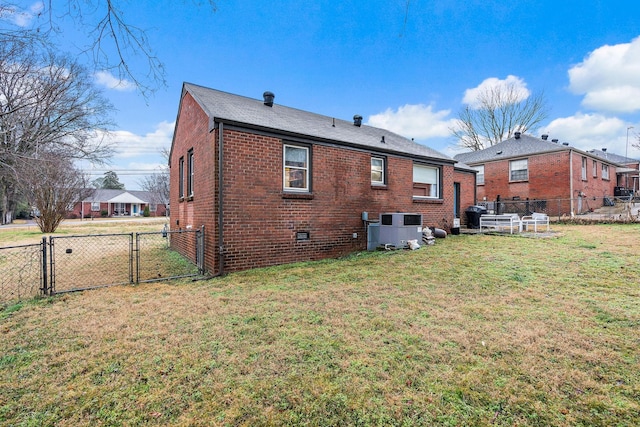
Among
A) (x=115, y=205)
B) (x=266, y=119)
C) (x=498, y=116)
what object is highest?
(x=498, y=116)

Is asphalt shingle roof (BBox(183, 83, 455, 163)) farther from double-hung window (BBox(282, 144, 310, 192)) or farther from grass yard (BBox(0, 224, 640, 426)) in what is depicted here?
grass yard (BBox(0, 224, 640, 426))

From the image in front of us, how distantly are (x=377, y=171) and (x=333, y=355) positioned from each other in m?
7.93

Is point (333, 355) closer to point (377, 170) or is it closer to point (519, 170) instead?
point (377, 170)

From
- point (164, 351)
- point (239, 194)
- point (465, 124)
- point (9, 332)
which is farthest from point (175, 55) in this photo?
point (465, 124)

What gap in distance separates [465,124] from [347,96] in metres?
24.5

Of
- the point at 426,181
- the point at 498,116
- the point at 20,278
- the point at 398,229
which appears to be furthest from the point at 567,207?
the point at 20,278

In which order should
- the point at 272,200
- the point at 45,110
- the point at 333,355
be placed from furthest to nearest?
the point at 272,200
the point at 45,110
the point at 333,355

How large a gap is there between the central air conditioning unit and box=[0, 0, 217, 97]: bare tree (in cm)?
723

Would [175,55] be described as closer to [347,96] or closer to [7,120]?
[7,120]

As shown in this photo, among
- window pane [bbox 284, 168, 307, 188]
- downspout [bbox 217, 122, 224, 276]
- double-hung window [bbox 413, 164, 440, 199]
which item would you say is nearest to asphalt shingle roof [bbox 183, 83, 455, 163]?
downspout [bbox 217, 122, 224, 276]

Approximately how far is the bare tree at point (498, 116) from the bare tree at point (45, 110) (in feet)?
114

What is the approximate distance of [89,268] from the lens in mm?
7434

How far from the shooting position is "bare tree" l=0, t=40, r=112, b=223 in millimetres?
5785

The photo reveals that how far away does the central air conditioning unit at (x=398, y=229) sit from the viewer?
29.1 feet
